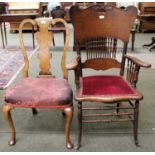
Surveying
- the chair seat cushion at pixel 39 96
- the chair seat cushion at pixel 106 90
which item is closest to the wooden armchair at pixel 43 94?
the chair seat cushion at pixel 39 96

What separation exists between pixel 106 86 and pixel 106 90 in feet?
Answer: 0.26

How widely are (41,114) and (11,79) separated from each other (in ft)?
3.75

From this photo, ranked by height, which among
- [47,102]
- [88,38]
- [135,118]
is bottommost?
[135,118]

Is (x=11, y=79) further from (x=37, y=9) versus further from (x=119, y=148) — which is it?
(x=37, y=9)

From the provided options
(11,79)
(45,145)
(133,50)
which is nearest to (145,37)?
(133,50)

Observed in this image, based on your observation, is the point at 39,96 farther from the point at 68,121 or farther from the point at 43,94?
the point at 68,121

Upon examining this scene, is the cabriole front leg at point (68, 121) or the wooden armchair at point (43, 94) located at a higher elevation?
the wooden armchair at point (43, 94)

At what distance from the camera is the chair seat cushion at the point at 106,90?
6.02 feet

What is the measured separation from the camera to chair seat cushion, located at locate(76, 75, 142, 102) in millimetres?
1836

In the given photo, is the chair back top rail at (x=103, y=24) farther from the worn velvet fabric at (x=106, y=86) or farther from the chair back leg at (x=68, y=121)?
the chair back leg at (x=68, y=121)

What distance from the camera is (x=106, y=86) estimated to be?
2041mm

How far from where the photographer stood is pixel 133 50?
5.20 metres

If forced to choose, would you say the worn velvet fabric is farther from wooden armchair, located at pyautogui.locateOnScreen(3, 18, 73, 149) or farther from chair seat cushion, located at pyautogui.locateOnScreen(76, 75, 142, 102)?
wooden armchair, located at pyautogui.locateOnScreen(3, 18, 73, 149)

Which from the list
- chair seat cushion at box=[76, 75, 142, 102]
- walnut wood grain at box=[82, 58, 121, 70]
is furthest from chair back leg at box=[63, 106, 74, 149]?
walnut wood grain at box=[82, 58, 121, 70]
